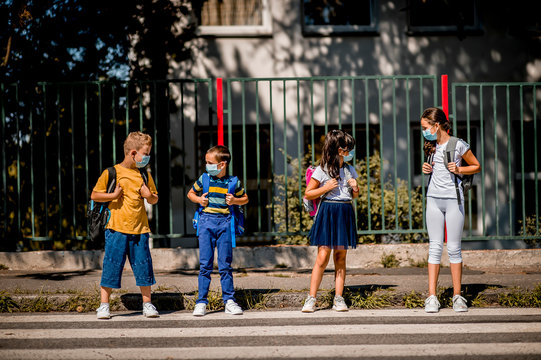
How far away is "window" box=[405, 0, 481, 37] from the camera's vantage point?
1216 cm

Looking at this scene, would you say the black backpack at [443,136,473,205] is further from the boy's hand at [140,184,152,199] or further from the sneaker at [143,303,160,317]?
the sneaker at [143,303,160,317]

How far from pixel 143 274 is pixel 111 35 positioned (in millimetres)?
5704

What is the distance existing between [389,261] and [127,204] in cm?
388

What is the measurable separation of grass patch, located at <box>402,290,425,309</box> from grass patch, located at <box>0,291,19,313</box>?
3784 mm

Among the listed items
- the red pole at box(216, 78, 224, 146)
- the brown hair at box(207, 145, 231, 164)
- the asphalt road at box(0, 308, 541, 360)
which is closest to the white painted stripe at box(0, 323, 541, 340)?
the asphalt road at box(0, 308, 541, 360)

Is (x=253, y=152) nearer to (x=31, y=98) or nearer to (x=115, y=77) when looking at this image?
(x=115, y=77)

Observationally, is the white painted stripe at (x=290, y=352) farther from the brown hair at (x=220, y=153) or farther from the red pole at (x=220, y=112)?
the red pole at (x=220, y=112)

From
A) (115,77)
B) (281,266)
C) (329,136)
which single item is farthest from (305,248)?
(115,77)

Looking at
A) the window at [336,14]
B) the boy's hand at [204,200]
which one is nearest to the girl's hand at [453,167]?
the boy's hand at [204,200]

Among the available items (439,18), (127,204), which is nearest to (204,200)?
(127,204)

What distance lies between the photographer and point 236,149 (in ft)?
39.0

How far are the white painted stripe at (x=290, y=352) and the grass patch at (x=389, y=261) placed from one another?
3663 mm

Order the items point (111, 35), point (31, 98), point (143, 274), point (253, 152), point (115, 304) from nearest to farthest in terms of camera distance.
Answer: point (143, 274), point (115, 304), point (31, 98), point (111, 35), point (253, 152)

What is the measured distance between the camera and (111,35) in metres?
10.7
